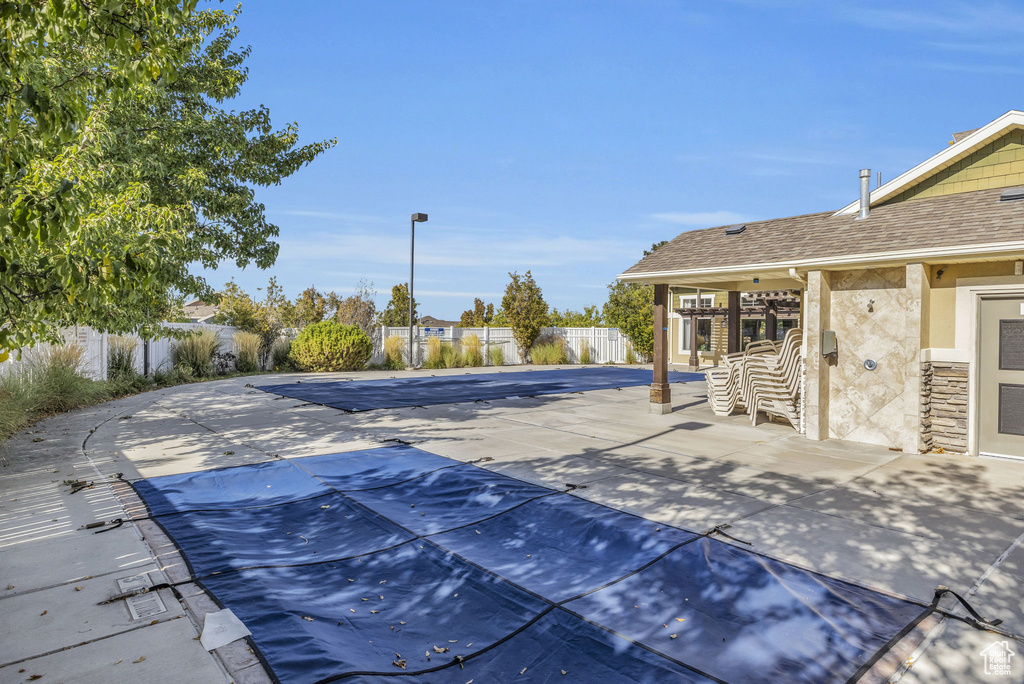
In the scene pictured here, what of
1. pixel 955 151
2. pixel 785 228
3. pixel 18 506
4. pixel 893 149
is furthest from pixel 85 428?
pixel 893 149

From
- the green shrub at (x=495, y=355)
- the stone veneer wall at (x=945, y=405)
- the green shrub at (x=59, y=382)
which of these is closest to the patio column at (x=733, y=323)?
the stone veneer wall at (x=945, y=405)

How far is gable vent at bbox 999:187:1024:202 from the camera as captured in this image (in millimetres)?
7520

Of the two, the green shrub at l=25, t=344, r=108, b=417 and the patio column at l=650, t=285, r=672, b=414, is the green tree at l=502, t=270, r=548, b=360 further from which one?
the green shrub at l=25, t=344, r=108, b=417

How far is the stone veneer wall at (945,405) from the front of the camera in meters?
7.27

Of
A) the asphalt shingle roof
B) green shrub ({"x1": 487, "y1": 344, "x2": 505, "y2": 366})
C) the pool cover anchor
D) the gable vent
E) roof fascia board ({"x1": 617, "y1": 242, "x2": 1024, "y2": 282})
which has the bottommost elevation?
the pool cover anchor

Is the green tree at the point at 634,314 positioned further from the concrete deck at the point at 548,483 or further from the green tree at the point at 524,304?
the concrete deck at the point at 548,483

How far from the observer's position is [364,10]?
37.4 feet

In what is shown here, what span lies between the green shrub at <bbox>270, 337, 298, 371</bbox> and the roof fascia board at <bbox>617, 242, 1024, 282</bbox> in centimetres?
1480

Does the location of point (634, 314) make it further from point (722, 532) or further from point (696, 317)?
point (722, 532)

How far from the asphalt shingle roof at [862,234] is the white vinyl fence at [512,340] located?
13.5 metres

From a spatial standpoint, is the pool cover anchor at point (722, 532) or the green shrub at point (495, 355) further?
the green shrub at point (495, 355)

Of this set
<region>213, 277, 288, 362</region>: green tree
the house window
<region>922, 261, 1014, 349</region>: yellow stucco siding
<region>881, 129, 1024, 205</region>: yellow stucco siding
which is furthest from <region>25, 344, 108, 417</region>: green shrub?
the house window

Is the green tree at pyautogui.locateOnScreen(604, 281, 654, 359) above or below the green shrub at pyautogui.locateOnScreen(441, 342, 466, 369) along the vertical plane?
above

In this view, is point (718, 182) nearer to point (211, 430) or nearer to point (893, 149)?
point (893, 149)
